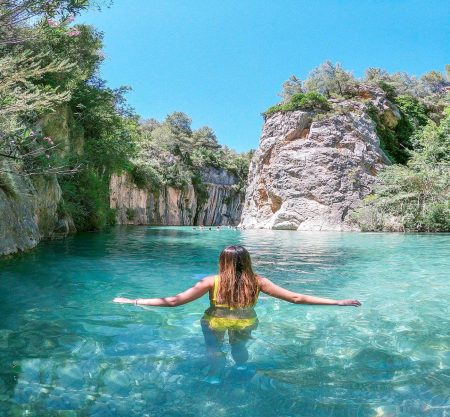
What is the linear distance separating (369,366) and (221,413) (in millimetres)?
1560

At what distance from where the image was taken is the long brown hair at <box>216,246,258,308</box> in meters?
3.75

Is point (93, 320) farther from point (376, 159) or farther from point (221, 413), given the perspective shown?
point (376, 159)

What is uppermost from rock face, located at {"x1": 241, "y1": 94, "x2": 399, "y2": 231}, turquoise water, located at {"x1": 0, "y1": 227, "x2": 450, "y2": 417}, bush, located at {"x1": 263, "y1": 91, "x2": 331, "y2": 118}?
bush, located at {"x1": 263, "y1": 91, "x2": 331, "y2": 118}

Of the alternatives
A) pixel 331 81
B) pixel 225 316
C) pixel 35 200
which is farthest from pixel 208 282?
pixel 331 81

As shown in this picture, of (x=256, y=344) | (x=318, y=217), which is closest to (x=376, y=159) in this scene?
(x=318, y=217)

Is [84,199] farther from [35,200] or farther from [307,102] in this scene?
[307,102]

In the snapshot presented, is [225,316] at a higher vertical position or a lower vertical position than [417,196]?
lower

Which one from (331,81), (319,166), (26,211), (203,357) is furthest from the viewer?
(331,81)

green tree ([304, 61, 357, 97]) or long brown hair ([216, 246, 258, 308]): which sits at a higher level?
green tree ([304, 61, 357, 97])

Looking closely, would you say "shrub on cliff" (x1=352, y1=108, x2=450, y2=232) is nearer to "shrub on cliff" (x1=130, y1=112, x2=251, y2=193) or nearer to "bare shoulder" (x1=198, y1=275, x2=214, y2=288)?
"shrub on cliff" (x1=130, y1=112, x2=251, y2=193)

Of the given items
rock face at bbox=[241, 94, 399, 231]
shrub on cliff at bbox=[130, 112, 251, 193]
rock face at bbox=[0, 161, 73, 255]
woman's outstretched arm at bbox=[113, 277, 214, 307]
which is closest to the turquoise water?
woman's outstretched arm at bbox=[113, 277, 214, 307]

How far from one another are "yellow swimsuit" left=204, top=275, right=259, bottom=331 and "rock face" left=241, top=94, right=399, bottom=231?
27726mm

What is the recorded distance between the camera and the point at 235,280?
3801mm

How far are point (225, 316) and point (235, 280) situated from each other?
13.9 inches
